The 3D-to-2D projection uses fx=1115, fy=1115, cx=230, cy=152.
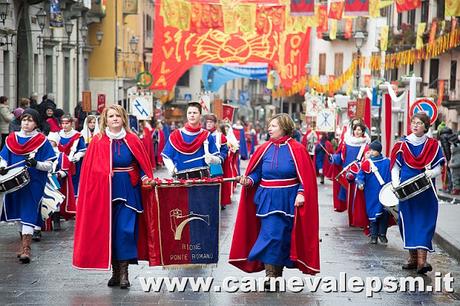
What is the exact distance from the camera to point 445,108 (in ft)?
160

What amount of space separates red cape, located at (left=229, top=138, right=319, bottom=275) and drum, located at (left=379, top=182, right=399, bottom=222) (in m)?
4.05

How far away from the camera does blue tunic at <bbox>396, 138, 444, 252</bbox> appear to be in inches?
478

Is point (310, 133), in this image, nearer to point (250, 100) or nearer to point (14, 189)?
point (14, 189)

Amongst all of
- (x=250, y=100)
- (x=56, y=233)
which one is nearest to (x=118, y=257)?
(x=56, y=233)

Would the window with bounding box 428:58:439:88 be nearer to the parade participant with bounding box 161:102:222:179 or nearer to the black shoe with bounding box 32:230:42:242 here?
the parade participant with bounding box 161:102:222:179

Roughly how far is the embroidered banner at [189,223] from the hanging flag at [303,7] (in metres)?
18.6

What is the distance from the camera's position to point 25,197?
12.9 m

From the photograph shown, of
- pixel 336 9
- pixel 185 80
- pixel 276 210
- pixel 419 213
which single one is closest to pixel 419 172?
pixel 419 213

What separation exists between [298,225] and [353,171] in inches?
237

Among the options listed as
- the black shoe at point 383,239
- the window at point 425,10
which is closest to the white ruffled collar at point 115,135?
the black shoe at point 383,239

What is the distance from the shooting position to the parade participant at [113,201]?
10.7 metres

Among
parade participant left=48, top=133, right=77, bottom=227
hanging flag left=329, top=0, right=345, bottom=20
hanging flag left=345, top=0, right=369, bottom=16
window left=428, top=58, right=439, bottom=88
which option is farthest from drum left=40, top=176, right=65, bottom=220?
window left=428, top=58, right=439, bottom=88

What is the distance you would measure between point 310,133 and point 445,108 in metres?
16.6

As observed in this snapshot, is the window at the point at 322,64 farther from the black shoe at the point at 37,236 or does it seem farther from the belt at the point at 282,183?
the belt at the point at 282,183
